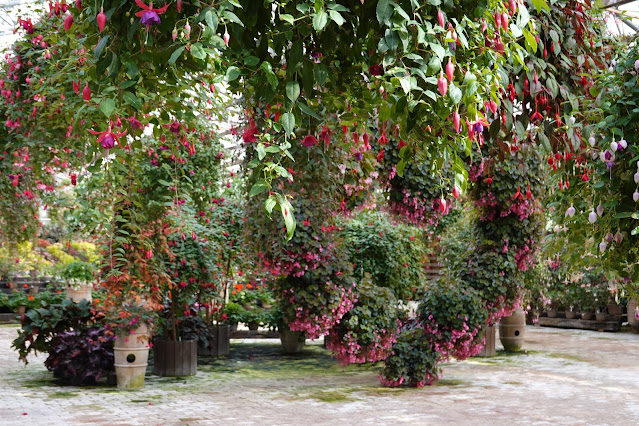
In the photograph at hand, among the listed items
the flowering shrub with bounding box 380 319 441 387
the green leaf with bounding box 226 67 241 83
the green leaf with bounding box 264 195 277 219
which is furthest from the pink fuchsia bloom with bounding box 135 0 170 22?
the flowering shrub with bounding box 380 319 441 387

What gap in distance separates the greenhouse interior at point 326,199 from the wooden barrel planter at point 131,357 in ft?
0.07

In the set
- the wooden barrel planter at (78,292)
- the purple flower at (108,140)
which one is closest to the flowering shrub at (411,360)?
the purple flower at (108,140)

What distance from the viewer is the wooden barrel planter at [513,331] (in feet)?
30.5

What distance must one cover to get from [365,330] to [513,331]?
145 inches

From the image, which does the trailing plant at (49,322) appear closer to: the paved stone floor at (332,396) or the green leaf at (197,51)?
the paved stone floor at (332,396)

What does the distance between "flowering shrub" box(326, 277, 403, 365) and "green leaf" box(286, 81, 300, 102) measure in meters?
4.95

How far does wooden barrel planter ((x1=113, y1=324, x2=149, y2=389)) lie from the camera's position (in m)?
6.27

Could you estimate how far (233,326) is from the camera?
Answer: 10.4 m

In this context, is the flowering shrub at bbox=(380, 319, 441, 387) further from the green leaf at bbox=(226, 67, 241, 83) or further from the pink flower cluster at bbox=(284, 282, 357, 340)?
the green leaf at bbox=(226, 67, 241, 83)

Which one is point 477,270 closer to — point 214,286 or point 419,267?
point 419,267

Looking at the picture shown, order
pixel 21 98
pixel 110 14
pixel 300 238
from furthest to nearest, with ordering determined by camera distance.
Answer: pixel 300 238
pixel 21 98
pixel 110 14

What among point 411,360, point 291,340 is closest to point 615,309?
point 291,340

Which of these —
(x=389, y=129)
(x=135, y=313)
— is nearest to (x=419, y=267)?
(x=135, y=313)

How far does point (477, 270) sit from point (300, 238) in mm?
1826
